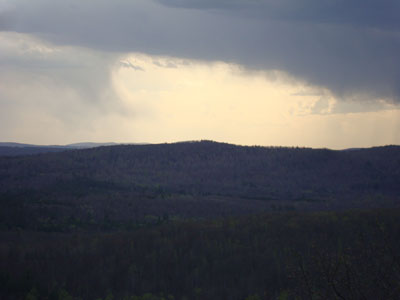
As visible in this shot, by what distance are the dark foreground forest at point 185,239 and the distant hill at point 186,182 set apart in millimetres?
425

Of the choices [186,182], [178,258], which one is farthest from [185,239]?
[186,182]

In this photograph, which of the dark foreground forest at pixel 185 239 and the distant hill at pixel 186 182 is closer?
the dark foreground forest at pixel 185 239

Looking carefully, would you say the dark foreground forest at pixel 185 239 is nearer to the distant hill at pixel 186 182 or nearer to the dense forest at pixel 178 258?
the dense forest at pixel 178 258

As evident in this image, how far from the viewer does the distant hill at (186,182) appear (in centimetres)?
6394

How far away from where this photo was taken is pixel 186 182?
4129 inches

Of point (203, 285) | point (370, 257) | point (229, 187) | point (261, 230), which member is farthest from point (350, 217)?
point (229, 187)

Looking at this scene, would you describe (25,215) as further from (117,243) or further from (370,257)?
(370,257)

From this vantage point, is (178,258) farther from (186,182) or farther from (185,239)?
(186,182)

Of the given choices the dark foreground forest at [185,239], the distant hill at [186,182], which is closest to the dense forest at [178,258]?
the dark foreground forest at [185,239]

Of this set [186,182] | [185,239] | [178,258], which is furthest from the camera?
[186,182]

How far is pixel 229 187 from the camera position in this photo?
335 ft

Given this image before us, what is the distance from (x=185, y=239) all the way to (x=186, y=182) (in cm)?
6191

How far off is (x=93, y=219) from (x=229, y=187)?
47.6 meters

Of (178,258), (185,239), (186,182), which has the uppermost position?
(186,182)
